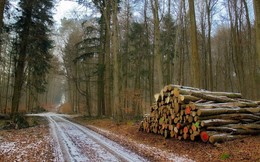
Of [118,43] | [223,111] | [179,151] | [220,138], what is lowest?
[179,151]

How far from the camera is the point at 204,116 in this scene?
8.59m

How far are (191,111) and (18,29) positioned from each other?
54.0 feet

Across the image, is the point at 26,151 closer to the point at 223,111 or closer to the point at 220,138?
the point at 220,138

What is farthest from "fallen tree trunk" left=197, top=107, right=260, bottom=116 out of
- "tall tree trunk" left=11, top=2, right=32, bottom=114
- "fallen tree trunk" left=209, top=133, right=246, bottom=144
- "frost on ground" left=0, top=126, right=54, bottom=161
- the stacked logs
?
"tall tree trunk" left=11, top=2, right=32, bottom=114

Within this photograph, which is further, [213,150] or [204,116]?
[204,116]

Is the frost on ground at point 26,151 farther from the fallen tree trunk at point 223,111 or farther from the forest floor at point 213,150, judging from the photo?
the fallen tree trunk at point 223,111

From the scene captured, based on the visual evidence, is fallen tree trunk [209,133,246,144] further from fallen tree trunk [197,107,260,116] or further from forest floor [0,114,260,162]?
fallen tree trunk [197,107,260,116]

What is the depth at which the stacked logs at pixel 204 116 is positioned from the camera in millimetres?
8375

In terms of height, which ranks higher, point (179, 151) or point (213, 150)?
point (213, 150)

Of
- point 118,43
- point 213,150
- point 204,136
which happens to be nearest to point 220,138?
point 204,136

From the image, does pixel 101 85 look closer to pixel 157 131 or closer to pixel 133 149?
pixel 157 131

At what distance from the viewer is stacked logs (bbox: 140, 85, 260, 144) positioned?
8375 mm

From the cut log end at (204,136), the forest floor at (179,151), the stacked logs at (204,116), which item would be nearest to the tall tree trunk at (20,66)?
the forest floor at (179,151)

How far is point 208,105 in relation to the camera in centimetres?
898
